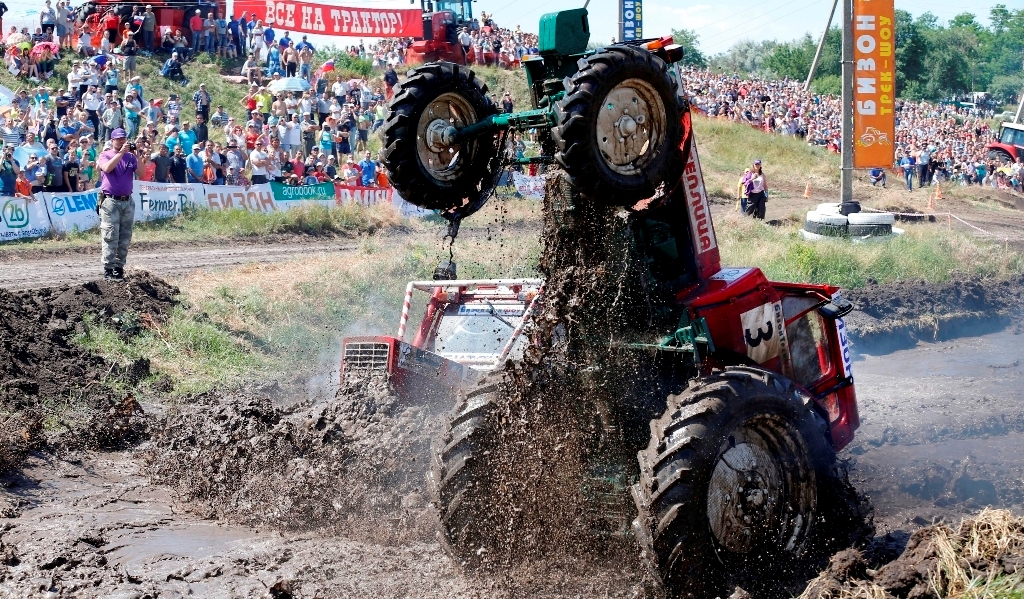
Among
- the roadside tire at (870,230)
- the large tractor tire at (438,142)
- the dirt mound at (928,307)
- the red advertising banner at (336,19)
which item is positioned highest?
Result: the red advertising banner at (336,19)

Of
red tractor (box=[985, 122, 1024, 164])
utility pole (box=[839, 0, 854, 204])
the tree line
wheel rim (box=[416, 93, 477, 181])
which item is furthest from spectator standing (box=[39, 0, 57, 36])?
the tree line

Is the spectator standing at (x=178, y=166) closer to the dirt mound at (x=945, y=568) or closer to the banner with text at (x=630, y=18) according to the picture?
the banner with text at (x=630, y=18)

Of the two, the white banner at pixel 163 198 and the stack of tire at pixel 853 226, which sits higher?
the white banner at pixel 163 198

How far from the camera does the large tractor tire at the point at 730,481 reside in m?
5.29

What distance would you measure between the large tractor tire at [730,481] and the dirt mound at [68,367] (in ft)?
18.1

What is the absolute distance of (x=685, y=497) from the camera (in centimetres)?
527

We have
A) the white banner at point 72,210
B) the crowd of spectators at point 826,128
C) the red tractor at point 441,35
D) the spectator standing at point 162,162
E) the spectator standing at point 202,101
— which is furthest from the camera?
the crowd of spectators at point 826,128

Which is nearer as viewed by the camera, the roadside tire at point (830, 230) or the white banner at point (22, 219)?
the white banner at point (22, 219)

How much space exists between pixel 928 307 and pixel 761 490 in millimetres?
11695

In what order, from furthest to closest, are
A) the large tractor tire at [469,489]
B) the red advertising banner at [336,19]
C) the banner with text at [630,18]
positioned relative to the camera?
the red advertising banner at [336,19] → the banner with text at [630,18] → the large tractor tire at [469,489]

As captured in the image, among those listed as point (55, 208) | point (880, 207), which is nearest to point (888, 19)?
point (880, 207)

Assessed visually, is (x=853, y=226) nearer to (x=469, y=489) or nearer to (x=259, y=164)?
(x=259, y=164)

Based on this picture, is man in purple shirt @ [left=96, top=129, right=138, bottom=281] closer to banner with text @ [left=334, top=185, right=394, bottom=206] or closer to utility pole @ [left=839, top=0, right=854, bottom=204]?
banner with text @ [left=334, top=185, right=394, bottom=206]

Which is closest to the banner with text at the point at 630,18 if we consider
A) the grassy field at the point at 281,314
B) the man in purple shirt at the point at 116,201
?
A: the grassy field at the point at 281,314
